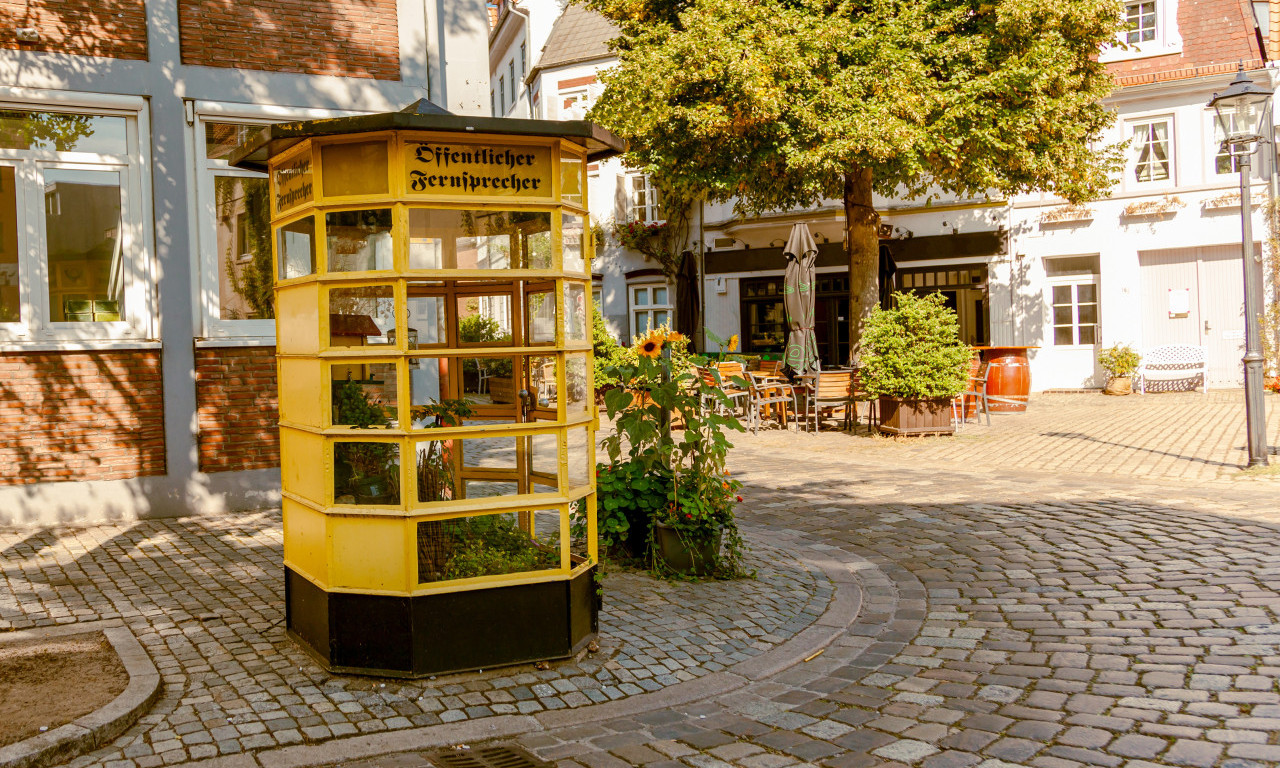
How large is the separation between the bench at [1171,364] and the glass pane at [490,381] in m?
19.8

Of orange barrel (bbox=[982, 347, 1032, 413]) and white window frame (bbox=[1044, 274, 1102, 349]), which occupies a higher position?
white window frame (bbox=[1044, 274, 1102, 349])

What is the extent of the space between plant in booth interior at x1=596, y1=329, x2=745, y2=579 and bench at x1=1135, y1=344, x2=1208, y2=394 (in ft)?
58.1

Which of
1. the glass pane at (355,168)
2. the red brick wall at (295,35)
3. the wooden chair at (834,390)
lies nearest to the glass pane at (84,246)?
the red brick wall at (295,35)

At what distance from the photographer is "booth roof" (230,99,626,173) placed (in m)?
4.52

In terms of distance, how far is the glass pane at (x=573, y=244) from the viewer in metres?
5.06

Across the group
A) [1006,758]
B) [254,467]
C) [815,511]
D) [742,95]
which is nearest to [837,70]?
[742,95]

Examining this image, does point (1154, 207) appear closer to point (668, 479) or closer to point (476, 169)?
point (668, 479)

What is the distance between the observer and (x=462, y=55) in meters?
10.9

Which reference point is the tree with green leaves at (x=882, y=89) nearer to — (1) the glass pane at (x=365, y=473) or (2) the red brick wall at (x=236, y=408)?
(2) the red brick wall at (x=236, y=408)

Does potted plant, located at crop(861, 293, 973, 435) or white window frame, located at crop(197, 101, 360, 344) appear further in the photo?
potted plant, located at crop(861, 293, 973, 435)

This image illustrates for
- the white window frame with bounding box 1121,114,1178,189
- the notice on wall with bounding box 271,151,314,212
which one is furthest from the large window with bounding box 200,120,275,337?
the white window frame with bounding box 1121,114,1178,189

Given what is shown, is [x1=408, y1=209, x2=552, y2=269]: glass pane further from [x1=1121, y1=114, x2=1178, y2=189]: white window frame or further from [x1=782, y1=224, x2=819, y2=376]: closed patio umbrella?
[x1=1121, y1=114, x2=1178, y2=189]: white window frame

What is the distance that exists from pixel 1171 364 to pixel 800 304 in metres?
9.64

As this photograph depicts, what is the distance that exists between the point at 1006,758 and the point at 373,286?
3.26m
